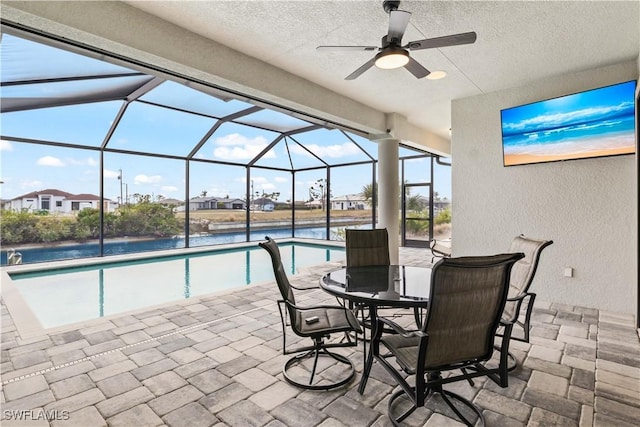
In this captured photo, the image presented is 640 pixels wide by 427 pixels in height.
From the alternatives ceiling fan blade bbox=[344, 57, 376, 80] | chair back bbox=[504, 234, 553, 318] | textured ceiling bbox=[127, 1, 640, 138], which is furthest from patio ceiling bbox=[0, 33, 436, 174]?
chair back bbox=[504, 234, 553, 318]

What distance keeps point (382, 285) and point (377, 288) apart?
12 cm

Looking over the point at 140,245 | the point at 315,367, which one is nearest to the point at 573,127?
the point at 315,367

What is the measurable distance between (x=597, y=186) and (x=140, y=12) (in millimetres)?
5359

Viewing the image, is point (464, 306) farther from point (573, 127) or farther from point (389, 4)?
point (573, 127)

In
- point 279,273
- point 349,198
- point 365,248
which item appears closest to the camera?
point 279,273

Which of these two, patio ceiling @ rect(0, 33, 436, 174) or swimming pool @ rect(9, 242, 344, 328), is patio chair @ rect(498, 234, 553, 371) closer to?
patio ceiling @ rect(0, 33, 436, 174)

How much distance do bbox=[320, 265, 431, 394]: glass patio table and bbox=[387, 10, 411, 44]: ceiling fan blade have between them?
1954 mm

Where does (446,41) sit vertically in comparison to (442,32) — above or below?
below

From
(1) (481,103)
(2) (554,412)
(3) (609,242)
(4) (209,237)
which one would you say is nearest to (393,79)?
(1) (481,103)

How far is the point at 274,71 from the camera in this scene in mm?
3932

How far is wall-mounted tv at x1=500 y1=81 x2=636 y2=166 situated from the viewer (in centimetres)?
368

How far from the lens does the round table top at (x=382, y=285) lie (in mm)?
2082

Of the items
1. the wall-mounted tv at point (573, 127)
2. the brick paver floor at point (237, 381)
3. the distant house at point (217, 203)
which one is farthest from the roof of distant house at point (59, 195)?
the wall-mounted tv at point (573, 127)

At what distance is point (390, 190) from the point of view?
6.16m
